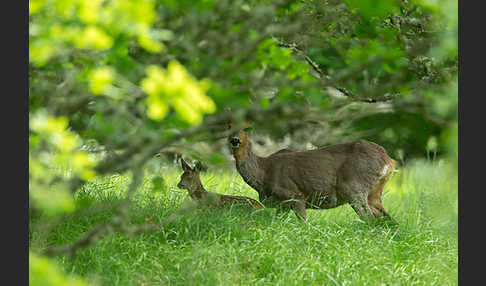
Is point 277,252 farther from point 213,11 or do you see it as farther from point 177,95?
point 177,95

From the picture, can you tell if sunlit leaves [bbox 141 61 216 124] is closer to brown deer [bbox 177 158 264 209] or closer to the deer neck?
brown deer [bbox 177 158 264 209]

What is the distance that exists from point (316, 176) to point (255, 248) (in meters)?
1.67

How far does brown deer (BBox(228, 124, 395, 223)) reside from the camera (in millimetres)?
7434

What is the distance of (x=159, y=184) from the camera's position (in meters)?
3.90

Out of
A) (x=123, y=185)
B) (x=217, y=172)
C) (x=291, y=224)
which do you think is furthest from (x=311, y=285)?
(x=217, y=172)

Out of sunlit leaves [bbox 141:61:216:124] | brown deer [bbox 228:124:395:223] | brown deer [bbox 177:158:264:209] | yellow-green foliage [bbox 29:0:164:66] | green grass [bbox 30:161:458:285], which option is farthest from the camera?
brown deer [bbox 228:124:395:223]

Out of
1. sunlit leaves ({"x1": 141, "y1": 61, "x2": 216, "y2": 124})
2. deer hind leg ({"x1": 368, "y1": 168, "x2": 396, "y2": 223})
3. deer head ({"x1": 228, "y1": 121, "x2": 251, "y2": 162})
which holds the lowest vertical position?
deer hind leg ({"x1": 368, "y1": 168, "x2": 396, "y2": 223})

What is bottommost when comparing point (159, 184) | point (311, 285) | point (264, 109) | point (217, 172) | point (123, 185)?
point (217, 172)

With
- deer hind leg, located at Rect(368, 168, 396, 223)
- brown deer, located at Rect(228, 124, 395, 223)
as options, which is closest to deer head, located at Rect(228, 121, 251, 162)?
brown deer, located at Rect(228, 124, 395, 223)

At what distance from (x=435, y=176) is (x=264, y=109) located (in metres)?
6.35

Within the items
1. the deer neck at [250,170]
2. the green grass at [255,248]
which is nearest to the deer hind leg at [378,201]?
the green grass at [255,248]

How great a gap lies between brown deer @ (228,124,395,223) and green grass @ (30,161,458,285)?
0.25 m

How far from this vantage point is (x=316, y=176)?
7.54 meters

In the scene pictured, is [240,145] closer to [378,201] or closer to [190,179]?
[190,179]
